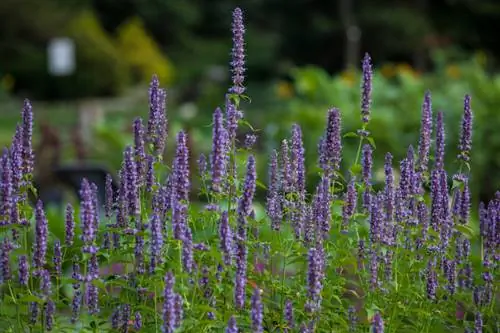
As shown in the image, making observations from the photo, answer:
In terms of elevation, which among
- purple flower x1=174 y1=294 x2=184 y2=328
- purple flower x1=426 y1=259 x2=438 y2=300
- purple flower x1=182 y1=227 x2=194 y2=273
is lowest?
purple flower x1=174 y1=294 x2=184 y2=328

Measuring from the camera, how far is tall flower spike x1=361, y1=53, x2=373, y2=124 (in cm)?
374

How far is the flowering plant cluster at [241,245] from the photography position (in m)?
3.25

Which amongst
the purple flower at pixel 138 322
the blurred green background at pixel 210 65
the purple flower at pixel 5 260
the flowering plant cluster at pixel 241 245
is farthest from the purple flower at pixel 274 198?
the blurred green background at pixel 210 65

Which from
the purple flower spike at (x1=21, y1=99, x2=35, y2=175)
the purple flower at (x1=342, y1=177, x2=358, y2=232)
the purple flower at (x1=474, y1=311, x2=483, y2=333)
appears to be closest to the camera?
the purple flower at (x1=474, y1=311, x2=483, y2=333)

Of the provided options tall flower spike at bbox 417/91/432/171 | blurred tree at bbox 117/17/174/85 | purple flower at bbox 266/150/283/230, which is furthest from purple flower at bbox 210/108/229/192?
blurred tree at bbox 117/17/174/85

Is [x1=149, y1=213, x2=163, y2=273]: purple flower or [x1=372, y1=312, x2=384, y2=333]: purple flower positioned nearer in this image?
[x1=372, y1=312, x2=384, y2=333]: purple flower

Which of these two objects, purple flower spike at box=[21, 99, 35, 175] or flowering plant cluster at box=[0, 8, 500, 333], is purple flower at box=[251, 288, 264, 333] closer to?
flowering plant cluster at box=[0, 8, 500, 333]

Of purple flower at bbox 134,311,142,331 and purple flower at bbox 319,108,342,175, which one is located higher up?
purple flower at bbox 319,108,342,175

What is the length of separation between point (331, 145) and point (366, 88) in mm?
314

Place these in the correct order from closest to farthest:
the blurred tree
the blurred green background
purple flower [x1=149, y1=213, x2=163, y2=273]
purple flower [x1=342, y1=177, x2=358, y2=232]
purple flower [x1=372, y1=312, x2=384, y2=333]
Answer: purple flower [x1=372, y1=312, x2=384, y2=333], purple flower [x1=149, y1=213, x2=163, y2=273], purple flower [x1=342, y1=177, x2=358, y2=232], the blurred green background, the blurred tree

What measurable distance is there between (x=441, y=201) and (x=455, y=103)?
813 cm

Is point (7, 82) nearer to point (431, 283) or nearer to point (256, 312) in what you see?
point (431, 283)

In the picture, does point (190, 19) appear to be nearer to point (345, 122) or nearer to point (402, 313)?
point (345, 122)

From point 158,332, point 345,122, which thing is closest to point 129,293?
point 158,332
